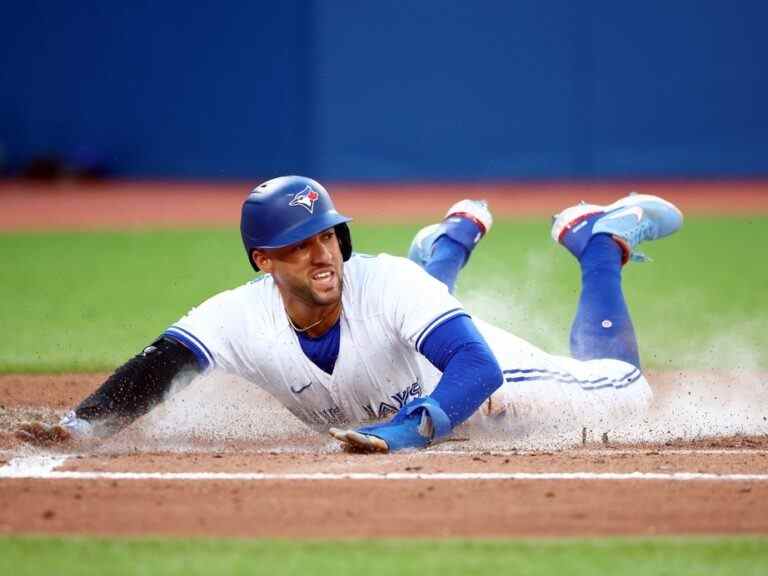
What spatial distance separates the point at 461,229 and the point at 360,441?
7.04 feet

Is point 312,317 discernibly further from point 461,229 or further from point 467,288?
point 467,288

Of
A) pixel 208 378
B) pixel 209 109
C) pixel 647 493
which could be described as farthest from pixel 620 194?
pixel 647 493

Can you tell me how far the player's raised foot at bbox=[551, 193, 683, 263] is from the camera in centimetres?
666

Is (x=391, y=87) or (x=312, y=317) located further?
(x=391, y=87)

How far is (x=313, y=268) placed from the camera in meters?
5.15

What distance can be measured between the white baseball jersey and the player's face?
0.62 feet

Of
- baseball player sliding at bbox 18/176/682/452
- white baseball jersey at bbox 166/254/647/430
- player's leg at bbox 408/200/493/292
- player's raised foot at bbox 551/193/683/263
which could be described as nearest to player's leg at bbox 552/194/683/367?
player's raised foot at bbox 551/193/683/263

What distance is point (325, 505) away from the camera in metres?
4.33

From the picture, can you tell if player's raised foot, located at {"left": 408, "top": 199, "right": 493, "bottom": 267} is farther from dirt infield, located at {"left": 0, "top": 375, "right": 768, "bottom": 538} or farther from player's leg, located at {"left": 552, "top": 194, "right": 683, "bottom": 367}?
dirt infield, located at {"left": 0, "top": 375, "right": 768, "bottom": 538}

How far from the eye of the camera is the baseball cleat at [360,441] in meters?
4.88

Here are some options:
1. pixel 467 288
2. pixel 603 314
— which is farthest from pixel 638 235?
pixel 467 288

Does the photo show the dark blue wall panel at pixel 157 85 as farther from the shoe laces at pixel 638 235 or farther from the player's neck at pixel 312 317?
the player's neck at pixel 312 317

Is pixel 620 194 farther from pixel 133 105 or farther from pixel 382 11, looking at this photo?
pixel 133 105

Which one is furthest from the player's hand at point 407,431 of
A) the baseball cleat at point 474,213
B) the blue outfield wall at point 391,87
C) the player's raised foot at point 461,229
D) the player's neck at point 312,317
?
the blue outfield wall at point 391,87
